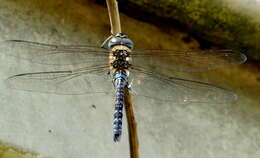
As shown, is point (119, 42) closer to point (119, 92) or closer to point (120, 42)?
point (120, 42)

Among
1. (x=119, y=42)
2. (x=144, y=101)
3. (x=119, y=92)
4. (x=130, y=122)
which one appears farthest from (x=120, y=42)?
(x=130, y=122)

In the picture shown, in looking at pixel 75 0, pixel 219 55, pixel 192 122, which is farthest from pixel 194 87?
pixel 75 0

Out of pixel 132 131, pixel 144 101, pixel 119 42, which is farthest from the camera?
pixel 144 101

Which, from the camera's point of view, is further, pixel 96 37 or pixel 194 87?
pixel 96 37

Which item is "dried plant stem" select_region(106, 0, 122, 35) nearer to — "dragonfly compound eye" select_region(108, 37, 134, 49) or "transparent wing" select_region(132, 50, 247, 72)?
"dragonfly compound eye" select_region(108, 37, 134, 49)

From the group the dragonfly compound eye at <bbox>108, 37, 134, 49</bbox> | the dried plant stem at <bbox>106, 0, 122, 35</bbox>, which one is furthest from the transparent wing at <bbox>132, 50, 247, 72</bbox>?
the dried plant stem at <bbox>106, 0, 122, 35</bbox>

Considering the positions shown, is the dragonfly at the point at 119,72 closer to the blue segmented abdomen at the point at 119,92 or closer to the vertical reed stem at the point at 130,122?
the blue segmented abdomen at the point at 119,92

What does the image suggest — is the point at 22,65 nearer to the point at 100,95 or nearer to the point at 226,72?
the point at 100,95
